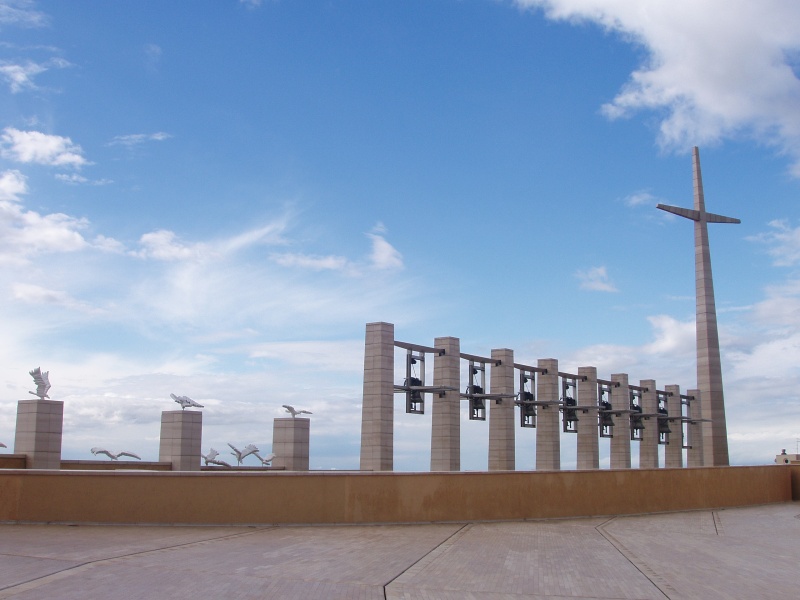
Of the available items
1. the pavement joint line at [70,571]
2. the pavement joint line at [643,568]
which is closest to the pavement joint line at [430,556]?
the pavement joint line at [643,568]

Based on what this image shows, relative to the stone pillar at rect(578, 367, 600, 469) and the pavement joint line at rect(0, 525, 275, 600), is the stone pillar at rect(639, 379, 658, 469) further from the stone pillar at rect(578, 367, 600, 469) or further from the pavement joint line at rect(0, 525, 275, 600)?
the pavement joint line at rect(0, 525, 275, 600)

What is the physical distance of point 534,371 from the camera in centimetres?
4519

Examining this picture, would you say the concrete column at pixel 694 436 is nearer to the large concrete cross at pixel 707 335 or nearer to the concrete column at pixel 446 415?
the large concrete cross at pixel 707 335

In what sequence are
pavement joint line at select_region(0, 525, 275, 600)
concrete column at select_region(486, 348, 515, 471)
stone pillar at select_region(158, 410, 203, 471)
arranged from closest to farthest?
pavement joint line at select_region(0, 525, 275, 600), stone pillar at select_region(158, 410, 203, 471), concrete column at select_region(486, 348, 515, 471)

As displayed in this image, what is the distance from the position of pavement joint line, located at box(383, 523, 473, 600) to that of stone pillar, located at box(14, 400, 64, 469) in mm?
17264

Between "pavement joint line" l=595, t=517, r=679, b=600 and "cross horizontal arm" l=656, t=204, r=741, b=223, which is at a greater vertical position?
"cross horizontal arm" l=656, t=204, r=741, b=223

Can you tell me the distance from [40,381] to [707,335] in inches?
1436

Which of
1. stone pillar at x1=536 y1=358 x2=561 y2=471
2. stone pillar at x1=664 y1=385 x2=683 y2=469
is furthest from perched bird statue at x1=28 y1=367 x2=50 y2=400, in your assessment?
stone pillar at x1=664 y1=385 x2=683 y2=469

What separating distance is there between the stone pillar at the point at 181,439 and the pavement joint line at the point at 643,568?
722 inches

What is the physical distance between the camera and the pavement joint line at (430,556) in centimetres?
1188

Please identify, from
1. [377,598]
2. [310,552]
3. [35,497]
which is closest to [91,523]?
[35,497]

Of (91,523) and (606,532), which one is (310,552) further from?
(606,532)

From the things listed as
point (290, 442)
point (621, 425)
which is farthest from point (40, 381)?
point (621, 425)

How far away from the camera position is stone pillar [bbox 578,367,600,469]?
48.4m
